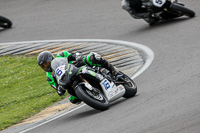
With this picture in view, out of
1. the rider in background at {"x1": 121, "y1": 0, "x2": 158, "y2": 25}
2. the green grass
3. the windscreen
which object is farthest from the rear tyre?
the windscreen

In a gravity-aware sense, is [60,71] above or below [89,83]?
above

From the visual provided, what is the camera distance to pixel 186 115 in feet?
20.0

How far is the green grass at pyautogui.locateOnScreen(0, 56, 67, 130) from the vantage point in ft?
32.4

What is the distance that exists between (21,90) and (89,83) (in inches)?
170

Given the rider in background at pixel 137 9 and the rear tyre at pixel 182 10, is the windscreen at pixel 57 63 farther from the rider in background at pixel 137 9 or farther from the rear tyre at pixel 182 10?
the rear tyre at pixel 182 10

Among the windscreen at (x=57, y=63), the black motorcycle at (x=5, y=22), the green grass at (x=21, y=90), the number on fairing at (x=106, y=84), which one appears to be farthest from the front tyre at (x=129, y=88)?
the black motorcycle at (x=5, y=22)

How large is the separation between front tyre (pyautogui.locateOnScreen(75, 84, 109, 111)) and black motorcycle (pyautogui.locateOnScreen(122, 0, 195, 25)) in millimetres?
6877

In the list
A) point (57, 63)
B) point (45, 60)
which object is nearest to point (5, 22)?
point (45, 60)

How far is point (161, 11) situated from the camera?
47.7 ft

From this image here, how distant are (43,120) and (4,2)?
566 inches

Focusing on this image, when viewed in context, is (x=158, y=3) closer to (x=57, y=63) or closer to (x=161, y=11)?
(x=161, y=11)

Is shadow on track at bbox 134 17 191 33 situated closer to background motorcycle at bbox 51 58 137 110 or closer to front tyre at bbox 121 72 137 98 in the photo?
front tyre at bbox 121 72 137 98

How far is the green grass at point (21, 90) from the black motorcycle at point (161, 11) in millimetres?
3746

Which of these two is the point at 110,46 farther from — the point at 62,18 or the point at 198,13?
the point at 62,18
